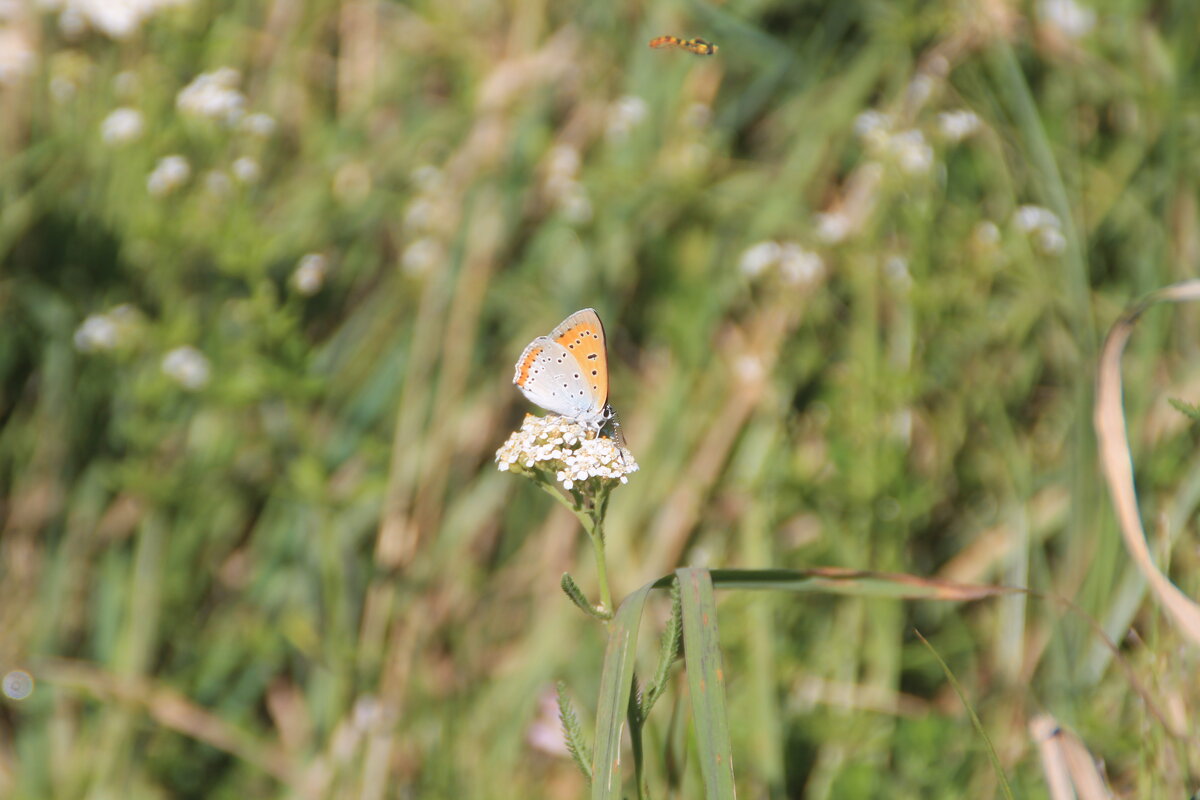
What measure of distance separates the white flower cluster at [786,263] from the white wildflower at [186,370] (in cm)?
154

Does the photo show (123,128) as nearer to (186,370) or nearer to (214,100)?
(214,100)

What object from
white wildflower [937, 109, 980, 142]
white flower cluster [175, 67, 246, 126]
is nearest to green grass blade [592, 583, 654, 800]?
white wildflower [937, 109, 980, 142]

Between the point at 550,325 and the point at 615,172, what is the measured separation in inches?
21.0

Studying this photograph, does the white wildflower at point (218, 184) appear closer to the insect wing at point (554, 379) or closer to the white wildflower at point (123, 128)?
the white wildflower at point (123, 128)

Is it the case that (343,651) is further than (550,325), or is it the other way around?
(550,325)

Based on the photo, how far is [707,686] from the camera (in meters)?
1.22

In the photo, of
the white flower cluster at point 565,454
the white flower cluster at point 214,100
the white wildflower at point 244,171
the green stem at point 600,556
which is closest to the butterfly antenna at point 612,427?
the white flower cluster at point 565,454

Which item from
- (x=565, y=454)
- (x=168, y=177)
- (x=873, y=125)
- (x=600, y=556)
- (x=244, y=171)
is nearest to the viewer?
(x=600, y=556)

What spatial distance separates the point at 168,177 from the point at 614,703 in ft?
7.40

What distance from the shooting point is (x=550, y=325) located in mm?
3078

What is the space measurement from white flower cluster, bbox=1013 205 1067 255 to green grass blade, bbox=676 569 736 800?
1.91 meters

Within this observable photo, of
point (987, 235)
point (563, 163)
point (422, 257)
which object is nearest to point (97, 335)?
point (422, 257)

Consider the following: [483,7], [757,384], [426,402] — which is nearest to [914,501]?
[757,384]

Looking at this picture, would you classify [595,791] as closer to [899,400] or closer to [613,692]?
[613,692]
